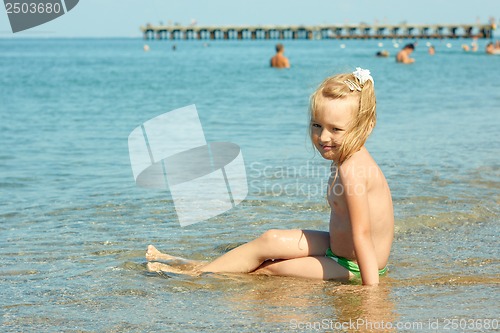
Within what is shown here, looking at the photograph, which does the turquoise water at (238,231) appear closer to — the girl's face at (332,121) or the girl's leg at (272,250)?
the girl's leg at (272,250)

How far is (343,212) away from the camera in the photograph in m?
3.73

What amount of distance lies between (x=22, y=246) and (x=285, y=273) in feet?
6.01

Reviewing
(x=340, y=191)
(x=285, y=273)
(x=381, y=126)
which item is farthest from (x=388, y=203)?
(x=381, y=126)

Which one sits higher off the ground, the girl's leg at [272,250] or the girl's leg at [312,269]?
the girl's leg at [272,250]

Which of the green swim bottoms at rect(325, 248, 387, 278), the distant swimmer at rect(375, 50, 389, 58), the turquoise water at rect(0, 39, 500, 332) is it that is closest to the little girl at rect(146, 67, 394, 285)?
the green swim bottoms at rect(325, 248, 387, 278)

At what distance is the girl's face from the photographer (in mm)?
3617

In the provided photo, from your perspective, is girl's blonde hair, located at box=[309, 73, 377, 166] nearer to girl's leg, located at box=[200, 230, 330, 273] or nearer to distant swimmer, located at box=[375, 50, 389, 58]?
girl's leg, located at box=[200, 230, 330, 273]

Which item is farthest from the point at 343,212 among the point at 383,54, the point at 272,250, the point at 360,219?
the point at 383,54

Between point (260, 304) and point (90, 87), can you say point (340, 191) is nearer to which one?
point (260, 304)

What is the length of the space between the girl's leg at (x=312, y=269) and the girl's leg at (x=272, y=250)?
50 millimetres

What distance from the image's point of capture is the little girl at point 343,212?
3590 mm

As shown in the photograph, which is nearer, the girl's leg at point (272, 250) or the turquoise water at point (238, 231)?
the turquoise water at point (238, 231)

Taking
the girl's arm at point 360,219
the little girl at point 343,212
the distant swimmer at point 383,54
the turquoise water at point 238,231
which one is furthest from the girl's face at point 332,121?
the distant swimmer at point 383,54

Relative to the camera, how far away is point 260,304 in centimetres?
346
